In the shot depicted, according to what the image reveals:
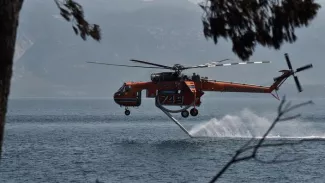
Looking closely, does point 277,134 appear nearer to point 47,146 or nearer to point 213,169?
point 47,146

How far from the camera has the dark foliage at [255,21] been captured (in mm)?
9352

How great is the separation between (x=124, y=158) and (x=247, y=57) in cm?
5950

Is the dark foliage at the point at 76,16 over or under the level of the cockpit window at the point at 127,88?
over

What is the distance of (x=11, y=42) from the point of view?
909 cm

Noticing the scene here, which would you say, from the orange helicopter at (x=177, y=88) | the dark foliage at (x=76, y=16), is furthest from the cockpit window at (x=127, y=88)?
the dark foliage at (x=76, y=16)

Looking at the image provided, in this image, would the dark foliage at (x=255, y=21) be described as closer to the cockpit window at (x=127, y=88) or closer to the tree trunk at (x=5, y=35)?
the tree trunk at (x=5, y=35)

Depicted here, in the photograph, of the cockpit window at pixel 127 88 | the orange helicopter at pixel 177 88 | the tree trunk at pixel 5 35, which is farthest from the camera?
the cockpit window at pixel 127 88

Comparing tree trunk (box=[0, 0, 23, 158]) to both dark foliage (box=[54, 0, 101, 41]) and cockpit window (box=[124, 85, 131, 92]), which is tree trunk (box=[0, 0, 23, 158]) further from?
cockpit window (box=[124, 85, 131, 92])

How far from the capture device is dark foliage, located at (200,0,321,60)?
9.35m

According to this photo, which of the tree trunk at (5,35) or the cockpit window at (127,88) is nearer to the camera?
the tree trunk at (5,35)

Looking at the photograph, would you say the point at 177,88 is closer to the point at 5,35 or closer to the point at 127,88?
the point at 127,88

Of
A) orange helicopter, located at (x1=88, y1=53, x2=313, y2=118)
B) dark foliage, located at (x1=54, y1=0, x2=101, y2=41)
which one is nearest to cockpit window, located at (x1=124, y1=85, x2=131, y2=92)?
orange helicopter, located at (x1=88, y1=53, x2=313, y2=118)

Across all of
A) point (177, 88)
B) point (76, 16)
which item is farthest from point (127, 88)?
point (76, 16)

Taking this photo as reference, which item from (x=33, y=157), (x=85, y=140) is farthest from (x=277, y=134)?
(x=33, y=157)
